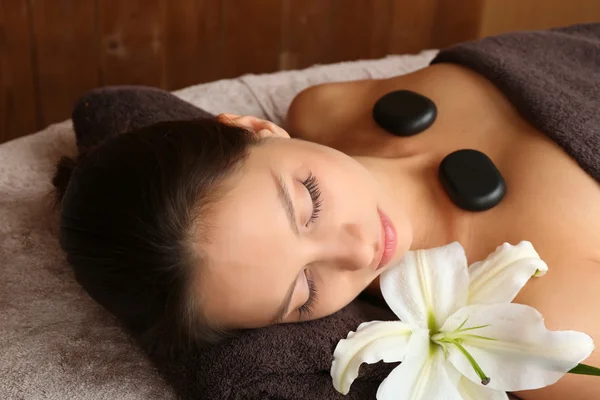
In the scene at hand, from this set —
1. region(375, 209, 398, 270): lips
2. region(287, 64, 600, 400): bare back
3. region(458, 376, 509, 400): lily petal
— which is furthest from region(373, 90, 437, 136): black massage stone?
region(458, 376, 509, 400): lily petal

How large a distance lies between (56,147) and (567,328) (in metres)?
0.90

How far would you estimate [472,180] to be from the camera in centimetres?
104

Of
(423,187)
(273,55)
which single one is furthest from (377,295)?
(273,55)

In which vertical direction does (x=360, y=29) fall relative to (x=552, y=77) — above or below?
below

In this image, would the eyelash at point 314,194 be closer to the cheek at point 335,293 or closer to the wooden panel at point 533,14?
the cheek at point 335,293

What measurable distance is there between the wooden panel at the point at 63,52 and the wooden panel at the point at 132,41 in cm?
3

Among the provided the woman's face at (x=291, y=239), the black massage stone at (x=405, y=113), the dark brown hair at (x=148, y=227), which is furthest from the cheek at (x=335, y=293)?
the black massage stone at (x=405, y=113)

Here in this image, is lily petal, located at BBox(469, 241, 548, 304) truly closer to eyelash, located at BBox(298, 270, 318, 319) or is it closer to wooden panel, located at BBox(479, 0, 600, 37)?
eyelash, located at BBox(298, 270, 318, 319)

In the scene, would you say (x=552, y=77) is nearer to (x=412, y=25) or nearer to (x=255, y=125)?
(x=255, y=125)

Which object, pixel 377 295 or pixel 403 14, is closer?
pixel 377 295

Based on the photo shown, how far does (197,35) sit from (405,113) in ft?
2.83

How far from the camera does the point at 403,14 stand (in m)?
2.06

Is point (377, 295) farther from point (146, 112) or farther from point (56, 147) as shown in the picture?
point (56, 147)

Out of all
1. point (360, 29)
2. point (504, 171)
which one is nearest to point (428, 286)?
point (504, 171)
